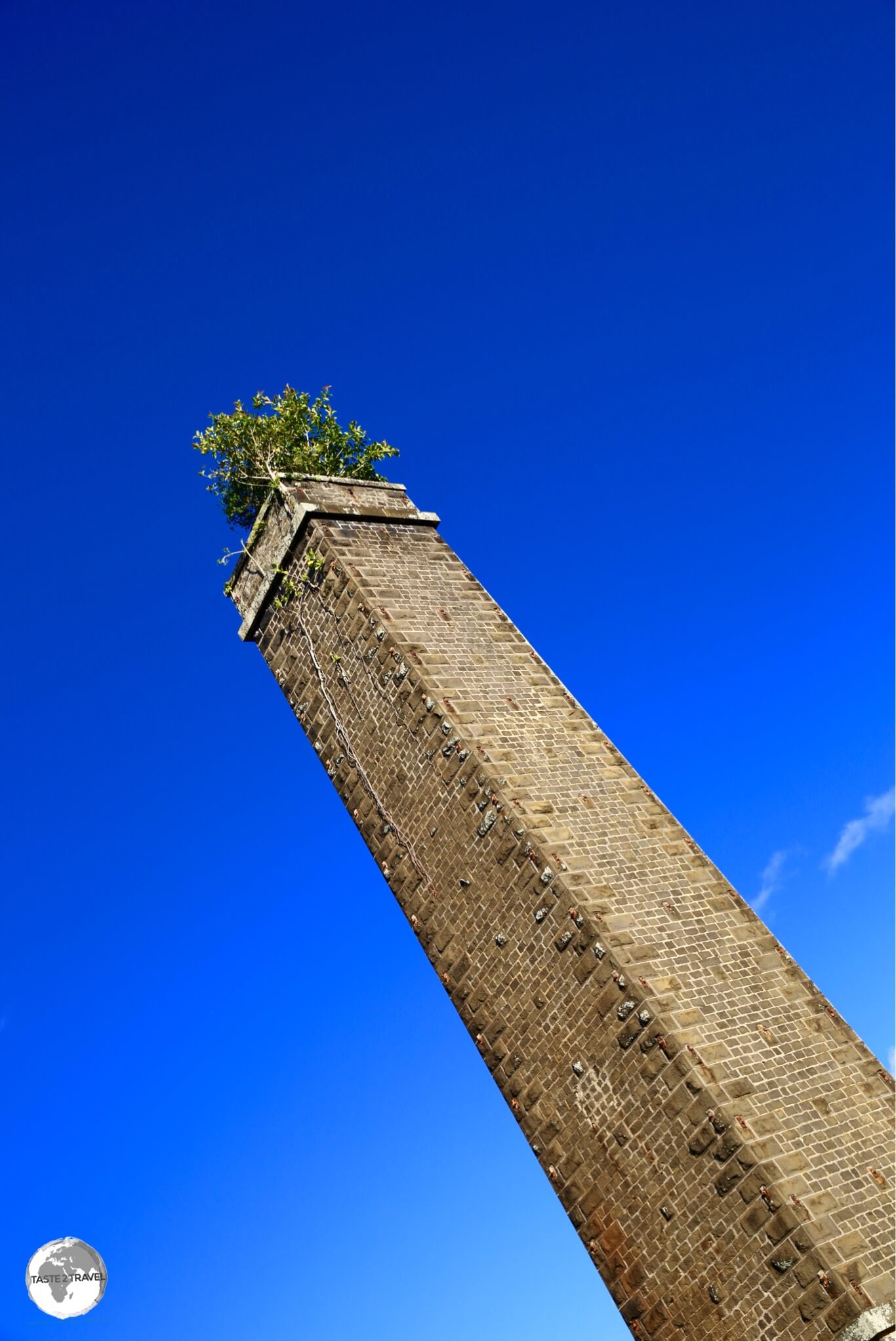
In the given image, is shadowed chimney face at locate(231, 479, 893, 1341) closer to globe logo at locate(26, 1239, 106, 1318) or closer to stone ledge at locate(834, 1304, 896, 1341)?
stone ledge at locate(834, 1304, 896, 1341)

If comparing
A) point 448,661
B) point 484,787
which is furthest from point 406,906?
point 448,661

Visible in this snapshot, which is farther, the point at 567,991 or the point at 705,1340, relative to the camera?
the point at 567,991

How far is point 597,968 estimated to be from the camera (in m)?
9.73

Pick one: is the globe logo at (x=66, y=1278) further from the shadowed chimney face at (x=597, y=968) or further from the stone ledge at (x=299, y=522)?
the stone ledge at (x=299, y=522)

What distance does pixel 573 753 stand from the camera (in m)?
12.1

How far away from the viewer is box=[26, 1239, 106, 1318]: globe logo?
10281 mm

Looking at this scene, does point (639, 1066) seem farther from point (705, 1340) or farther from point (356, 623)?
point (356, 623)

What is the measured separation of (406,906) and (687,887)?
3.25m

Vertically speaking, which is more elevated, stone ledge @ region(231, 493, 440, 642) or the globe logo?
stone ledge @ region(231, 493, 440, 642)

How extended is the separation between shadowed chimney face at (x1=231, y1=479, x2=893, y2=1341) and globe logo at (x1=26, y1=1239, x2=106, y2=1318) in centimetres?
459

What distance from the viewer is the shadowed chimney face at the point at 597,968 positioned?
337 inches

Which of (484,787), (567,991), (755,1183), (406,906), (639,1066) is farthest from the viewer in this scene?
(406,906)

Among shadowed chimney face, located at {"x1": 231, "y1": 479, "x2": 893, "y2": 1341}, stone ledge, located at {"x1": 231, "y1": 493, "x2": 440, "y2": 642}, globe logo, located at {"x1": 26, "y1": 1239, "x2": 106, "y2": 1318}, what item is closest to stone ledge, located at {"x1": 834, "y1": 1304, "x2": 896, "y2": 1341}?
Answer: shadowed chimney face, located at {"x1": 231, "y1": 479, "x2": 893, "y2": 1341}

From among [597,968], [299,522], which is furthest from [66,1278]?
[299,522]
